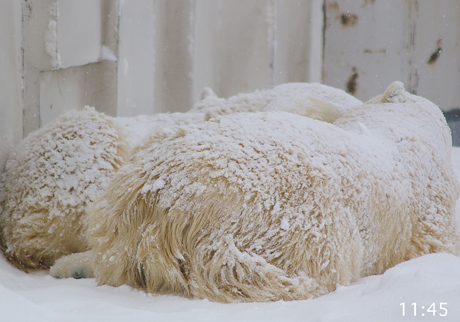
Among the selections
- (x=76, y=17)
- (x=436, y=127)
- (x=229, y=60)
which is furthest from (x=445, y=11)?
(x=76, y=17)

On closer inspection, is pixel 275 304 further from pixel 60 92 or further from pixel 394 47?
pixel 394 47

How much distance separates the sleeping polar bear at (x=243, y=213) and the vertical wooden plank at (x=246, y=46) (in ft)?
11.3

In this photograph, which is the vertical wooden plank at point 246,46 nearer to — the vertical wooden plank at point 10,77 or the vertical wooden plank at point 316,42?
the vertical wooden plank at point 316,42

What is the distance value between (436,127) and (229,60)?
10.0 ft

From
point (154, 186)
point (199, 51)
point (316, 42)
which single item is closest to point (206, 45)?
point (199, 51)

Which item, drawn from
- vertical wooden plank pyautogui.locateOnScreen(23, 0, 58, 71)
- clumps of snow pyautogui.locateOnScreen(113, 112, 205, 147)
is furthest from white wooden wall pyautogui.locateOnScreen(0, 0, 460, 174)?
clumps of snow pyautogui.locateOnScreen(113, 112, 205, 147)

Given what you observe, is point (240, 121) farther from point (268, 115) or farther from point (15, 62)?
point (15, 62)

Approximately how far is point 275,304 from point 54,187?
121 cm

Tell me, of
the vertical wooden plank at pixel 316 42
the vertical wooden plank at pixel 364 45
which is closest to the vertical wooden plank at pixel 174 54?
the vertical wooden plank at pixel 316 42

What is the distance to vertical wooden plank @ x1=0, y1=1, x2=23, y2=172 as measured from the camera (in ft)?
7.06

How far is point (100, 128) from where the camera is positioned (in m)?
2.13

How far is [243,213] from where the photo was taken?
1339mm

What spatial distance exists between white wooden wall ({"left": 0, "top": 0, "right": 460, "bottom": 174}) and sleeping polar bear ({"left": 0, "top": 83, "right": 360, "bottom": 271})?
24 centimetres

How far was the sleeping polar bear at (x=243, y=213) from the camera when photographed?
1.33m
